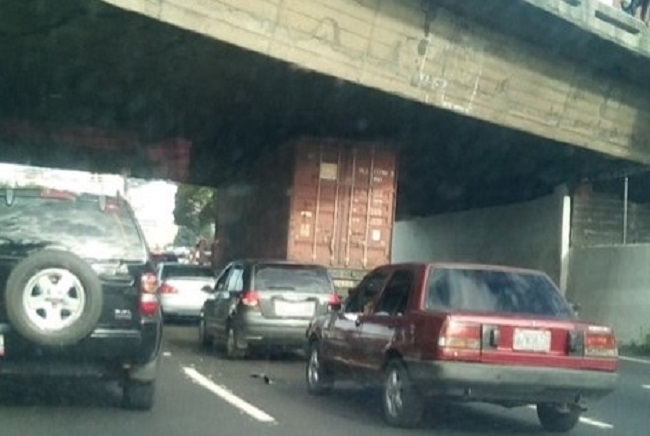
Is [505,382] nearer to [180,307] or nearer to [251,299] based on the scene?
[251,299]

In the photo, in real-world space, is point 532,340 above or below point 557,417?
above

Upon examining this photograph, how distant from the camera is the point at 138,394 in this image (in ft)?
38.8

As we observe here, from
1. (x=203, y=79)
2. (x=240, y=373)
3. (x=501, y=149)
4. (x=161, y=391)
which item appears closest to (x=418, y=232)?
(x=501, y=149)

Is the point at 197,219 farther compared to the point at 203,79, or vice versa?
the point at 197,219

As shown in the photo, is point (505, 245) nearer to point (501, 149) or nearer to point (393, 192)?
point (501, 149)

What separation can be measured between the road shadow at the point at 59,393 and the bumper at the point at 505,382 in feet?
11.4

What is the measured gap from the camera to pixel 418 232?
148 ft

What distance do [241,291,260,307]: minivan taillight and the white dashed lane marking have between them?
1.55m

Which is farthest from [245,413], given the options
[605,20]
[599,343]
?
[605,20]

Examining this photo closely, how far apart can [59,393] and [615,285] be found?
16513 millimetres

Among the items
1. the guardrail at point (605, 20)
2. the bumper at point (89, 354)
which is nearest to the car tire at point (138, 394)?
the bumper at point (89, 354)

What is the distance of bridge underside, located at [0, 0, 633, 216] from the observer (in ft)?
69.1

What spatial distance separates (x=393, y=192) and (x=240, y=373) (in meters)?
10.6

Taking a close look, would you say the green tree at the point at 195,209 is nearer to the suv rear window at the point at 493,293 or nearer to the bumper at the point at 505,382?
the suv rear window at the point at 493,293
